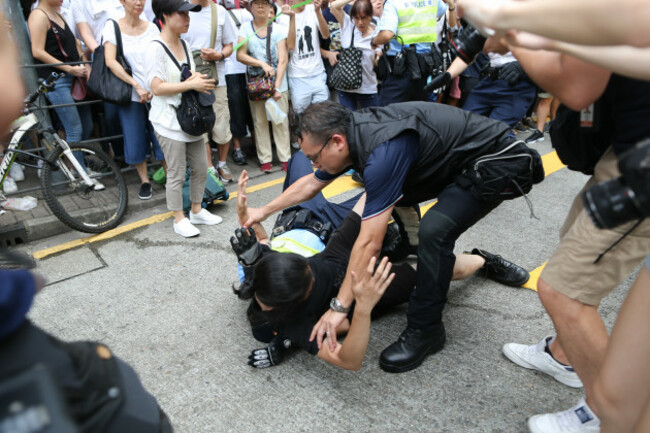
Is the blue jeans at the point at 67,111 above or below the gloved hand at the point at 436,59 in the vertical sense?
below

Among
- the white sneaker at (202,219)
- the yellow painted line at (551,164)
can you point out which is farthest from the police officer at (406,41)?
the white sneaker at (202,219)

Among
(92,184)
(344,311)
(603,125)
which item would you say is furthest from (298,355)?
(92,184)

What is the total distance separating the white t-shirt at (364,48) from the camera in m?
4.91

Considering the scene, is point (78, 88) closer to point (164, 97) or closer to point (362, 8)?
point (164, 97)

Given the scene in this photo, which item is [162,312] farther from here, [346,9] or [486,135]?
[346,9]

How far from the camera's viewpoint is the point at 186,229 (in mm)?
3777

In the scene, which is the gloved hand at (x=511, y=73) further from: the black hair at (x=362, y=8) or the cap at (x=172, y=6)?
the cap at (x=172, y=6)

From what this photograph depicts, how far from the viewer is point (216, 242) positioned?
12.0ft

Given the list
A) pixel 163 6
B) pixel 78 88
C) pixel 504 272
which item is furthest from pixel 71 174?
pixel 504 272

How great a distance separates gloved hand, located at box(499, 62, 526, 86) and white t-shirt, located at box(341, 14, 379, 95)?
50.2 inches

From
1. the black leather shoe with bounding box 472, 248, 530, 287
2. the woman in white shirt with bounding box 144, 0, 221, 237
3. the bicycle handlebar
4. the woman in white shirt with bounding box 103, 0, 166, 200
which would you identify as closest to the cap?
the woman in white shirt with bounding box 144, 0, 221, 237

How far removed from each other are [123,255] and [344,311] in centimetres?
208

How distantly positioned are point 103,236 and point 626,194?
3736mm

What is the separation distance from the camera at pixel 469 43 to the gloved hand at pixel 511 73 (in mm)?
2623
